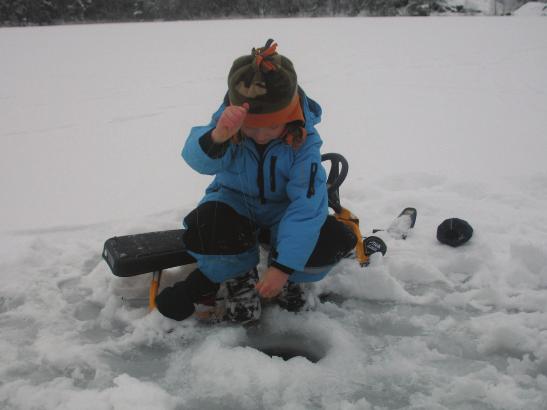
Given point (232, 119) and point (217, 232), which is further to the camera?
point (217, 232)

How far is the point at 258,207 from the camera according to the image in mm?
2021

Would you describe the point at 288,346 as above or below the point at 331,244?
below

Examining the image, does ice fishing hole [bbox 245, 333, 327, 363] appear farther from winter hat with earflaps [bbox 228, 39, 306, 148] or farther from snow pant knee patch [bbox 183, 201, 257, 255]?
winter hat with earflaps [bbox 228, 39, 306, 148]

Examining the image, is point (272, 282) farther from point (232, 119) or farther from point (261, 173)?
point (232, 119)

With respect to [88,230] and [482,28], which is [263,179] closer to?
[88,230]

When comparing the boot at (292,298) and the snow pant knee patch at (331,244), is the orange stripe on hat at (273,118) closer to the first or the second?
the snow pant knee patch at (331,244)

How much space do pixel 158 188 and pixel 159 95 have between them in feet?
10.6

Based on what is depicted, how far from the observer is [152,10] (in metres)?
21.5

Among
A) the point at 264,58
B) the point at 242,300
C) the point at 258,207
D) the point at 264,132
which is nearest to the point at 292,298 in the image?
the point at 242,300

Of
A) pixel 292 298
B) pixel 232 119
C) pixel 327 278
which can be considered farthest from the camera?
pixel 327 278

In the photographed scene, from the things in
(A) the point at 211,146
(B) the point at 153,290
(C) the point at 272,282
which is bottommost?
(B) the point at 153,290

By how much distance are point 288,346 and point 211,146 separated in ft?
2.57

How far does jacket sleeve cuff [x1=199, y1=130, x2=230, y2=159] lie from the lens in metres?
1.74

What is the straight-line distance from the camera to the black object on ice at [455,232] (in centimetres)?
246
